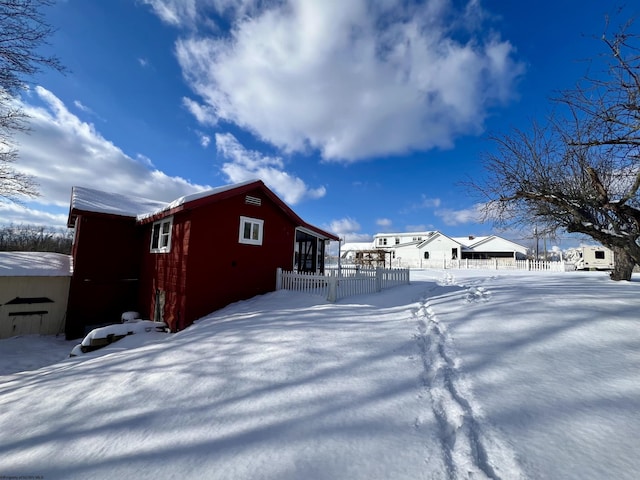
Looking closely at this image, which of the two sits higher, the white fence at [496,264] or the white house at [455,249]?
the white house at [455,249]

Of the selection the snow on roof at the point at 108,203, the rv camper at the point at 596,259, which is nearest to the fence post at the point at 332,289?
the snow on roof at the point at 108,203

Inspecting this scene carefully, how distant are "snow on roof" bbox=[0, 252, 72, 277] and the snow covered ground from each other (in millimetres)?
5798

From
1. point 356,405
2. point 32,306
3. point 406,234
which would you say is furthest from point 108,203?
point 406,234

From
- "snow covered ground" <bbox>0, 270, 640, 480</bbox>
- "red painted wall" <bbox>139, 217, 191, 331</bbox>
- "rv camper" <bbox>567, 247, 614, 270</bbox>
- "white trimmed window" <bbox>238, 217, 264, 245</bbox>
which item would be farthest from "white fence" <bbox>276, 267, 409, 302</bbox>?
"rv camper" <bbox>567, 247, 614, 270</bbox>

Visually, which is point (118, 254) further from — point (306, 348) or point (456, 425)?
point (456, 425)

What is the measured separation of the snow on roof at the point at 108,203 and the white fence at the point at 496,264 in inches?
1116

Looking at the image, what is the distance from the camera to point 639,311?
503 cm

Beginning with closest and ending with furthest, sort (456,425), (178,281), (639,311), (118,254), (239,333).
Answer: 1. (456,425)
2. (639,311)
3. (239,333)
4. (178,281)
5. (118,254)

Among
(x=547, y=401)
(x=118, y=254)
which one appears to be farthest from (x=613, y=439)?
(x=118, y=254)

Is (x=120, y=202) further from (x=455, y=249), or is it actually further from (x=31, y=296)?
(x=455, y=249)

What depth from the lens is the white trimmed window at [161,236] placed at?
30.7 ft

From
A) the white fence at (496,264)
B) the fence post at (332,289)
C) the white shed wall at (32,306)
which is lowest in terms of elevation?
the white shed wall at (32,306)

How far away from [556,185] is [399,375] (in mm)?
7457

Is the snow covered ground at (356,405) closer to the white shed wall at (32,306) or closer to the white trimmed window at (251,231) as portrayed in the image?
the white trimmed window at (251,231)
